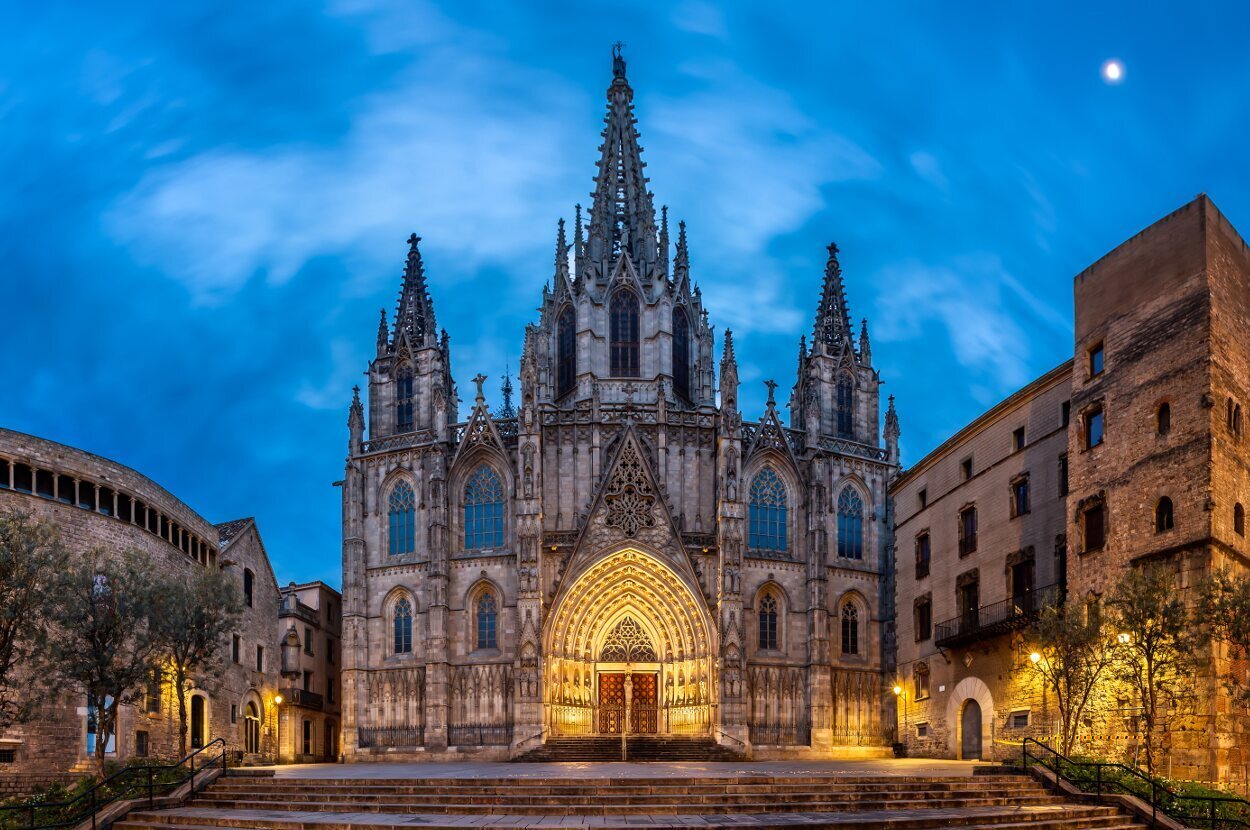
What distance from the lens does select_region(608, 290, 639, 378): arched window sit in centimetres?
5769

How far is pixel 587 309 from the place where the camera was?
2274 inches

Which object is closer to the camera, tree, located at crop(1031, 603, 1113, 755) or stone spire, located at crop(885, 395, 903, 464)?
tree, located at crop(1031, 603, 1113, 755)

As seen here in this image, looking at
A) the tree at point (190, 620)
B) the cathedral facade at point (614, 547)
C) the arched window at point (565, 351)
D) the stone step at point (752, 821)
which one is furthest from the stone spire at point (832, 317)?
the stone step at point (752, 821)

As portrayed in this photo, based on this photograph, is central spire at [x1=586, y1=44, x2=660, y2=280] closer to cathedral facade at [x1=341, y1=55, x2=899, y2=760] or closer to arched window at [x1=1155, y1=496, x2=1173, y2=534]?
cathedral facade at [x1=341, y1=55, x2=899, y2=760]

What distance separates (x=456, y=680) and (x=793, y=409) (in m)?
20.4

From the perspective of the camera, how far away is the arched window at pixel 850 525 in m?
56.1

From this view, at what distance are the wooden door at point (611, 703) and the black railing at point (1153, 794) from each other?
26.3m

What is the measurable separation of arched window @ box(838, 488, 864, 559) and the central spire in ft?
46.5

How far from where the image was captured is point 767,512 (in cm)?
5512

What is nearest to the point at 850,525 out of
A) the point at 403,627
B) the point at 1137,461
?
the point at 403,627

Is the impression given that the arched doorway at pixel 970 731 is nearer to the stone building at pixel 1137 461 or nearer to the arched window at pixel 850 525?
the stone building at pixel 1137 461

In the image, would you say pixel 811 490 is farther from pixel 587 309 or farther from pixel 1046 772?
pixel 1046 772

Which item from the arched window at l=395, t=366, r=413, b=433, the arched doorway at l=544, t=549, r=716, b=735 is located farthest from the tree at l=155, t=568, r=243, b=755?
the arched window at l=395, t=366, r=413, b=433

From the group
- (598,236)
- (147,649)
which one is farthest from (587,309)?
(147,649)
